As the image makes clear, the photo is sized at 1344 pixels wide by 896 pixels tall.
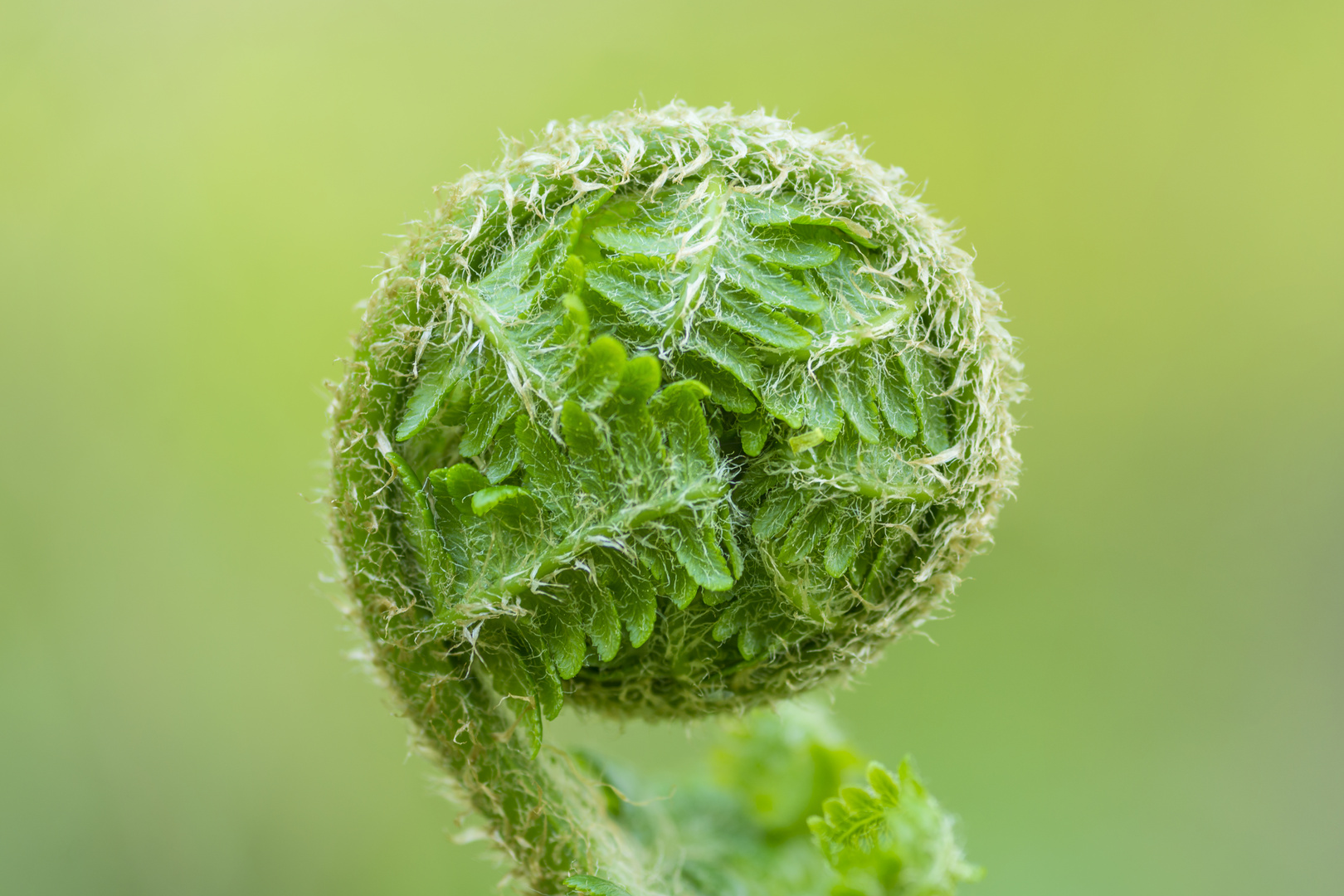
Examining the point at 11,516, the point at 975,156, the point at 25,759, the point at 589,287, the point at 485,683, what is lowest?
the point at 485,683

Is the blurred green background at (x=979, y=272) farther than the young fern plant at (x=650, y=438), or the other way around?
the blurred green background at (x=979, y=272)

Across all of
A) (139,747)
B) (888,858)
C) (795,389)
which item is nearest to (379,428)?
(795,389)

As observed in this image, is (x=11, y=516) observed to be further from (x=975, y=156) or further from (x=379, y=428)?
(x=975, y=156)

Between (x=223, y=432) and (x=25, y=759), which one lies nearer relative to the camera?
(x=25, y=759)

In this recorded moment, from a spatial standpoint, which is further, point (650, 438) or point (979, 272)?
point (979, 272)

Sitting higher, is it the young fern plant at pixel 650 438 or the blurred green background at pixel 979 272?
the blurred green background at pixel 979 272

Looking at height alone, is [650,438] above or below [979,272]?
below
